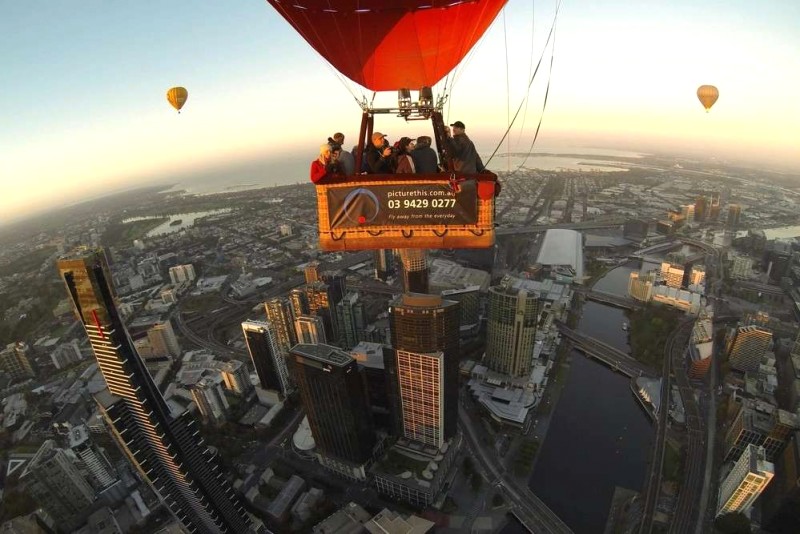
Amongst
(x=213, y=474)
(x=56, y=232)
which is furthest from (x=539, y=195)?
(x=56, y=232)

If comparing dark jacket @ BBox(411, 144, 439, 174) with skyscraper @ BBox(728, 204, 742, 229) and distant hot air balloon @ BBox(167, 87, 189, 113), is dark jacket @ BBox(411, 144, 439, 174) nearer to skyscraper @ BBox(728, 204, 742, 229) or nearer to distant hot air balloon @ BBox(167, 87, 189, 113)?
distant hot air balloon @ BBox(167, 87, 189, 113)

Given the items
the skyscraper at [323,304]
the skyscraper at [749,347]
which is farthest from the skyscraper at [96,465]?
the skyscraper at [749,347]

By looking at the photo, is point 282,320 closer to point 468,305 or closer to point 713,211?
point 468,305

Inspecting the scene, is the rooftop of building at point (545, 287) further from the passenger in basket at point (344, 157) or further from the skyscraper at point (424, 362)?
the passenger in basket at point (344, 157)

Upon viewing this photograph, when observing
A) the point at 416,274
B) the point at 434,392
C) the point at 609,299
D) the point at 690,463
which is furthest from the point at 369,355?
→ the point at 609,299

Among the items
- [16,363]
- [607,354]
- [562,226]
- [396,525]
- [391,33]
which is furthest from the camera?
[562,226]

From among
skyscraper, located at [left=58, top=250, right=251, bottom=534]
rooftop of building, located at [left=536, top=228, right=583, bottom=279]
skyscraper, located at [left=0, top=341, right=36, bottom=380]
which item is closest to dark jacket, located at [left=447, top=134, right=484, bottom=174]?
skyscraper, located at [left=58, top=250, right=251, bottom=534]
